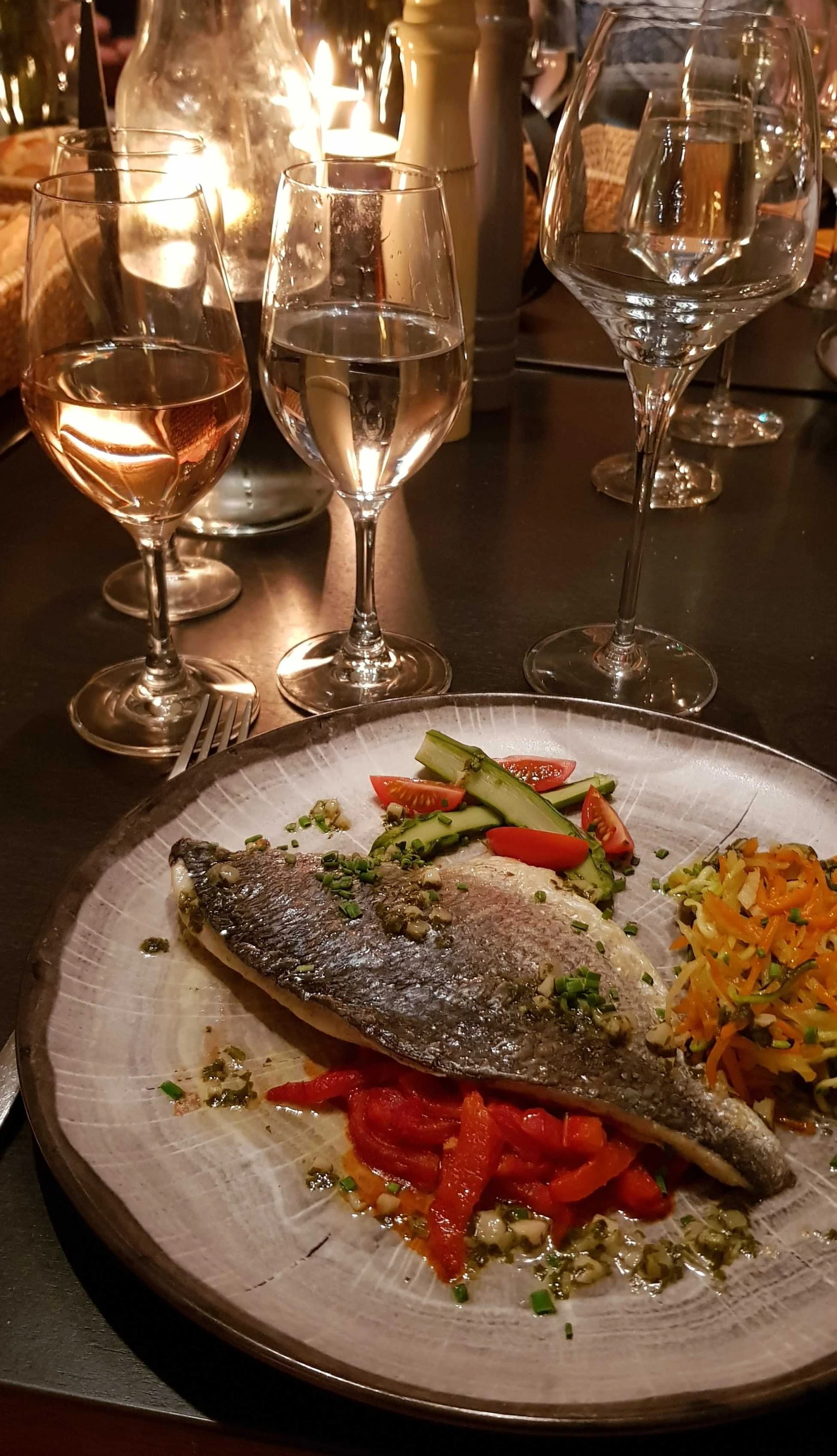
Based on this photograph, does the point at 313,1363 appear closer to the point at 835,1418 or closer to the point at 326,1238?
the point at 326,1238

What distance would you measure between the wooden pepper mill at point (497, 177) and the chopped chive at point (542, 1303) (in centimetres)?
164

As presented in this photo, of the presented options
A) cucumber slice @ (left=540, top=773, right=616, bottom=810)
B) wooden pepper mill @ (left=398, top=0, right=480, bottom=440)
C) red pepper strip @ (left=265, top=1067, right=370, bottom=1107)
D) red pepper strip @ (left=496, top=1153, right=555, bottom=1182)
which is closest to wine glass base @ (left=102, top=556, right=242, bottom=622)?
wooden pepper mill @ (left=398, top=0, right=480, bottom=440)

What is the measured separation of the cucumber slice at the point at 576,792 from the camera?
Answer: 1.10 metres

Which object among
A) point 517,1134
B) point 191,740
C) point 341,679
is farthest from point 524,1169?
point 341,679

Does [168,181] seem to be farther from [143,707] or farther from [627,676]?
[627,676]

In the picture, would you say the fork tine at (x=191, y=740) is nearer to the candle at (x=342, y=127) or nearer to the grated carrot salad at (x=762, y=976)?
the grated carrot salad at (x=762, y=976)

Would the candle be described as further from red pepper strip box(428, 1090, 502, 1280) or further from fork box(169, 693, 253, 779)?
red pepper strip box(428, 1090, 502, 1280)

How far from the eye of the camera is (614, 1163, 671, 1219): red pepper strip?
30.2 inches

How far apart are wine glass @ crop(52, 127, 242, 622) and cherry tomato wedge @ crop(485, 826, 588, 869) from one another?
2.09 ft

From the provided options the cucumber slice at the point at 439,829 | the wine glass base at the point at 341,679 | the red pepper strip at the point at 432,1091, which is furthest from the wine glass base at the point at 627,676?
the red pepper strip at the point at 432,1091

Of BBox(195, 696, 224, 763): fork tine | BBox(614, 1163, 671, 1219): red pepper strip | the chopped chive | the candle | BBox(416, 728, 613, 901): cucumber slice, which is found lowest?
BBox(614, 1163, 671, 1219): red pepper strip

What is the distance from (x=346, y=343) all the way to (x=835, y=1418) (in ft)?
3.39

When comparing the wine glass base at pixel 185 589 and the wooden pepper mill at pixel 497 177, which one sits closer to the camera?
the wine glass base at pixel 185 589

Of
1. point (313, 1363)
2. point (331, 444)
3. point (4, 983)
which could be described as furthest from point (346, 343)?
point (313, 1363)
